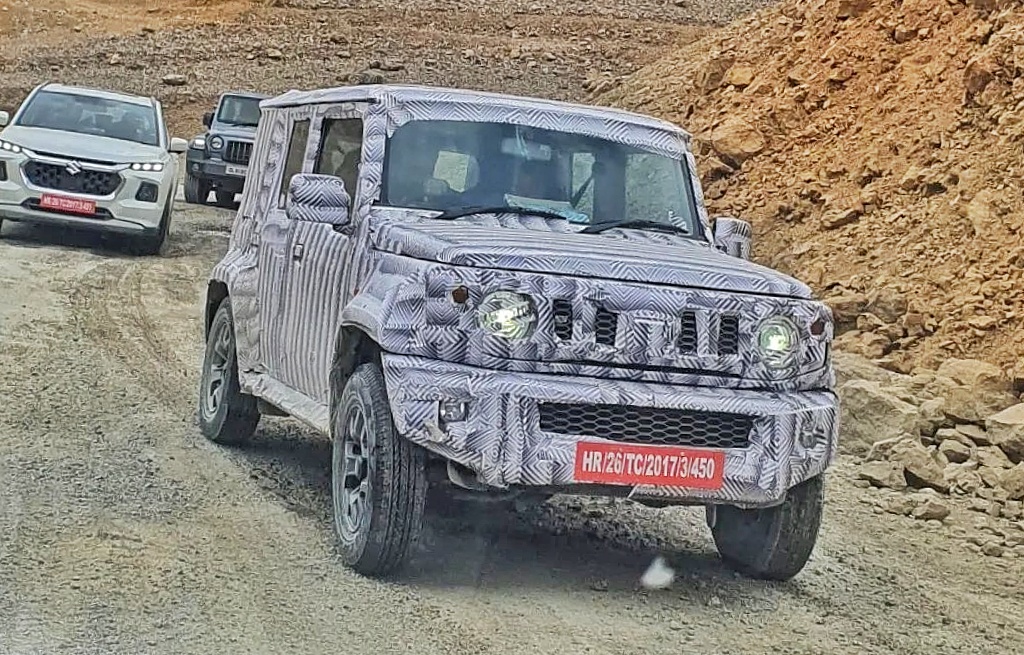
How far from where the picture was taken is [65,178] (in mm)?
16453

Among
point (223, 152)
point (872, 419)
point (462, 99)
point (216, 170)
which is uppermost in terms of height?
point (462, 99)

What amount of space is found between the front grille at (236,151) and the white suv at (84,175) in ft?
15.5

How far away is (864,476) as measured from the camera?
9.28 meters

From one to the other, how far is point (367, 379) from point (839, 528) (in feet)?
9.83

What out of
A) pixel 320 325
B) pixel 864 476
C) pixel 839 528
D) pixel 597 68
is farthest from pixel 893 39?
pixel 597 68

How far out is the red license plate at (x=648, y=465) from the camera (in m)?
5.78

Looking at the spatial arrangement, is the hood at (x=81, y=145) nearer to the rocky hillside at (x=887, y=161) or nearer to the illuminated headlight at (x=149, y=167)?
the illuminated headlight at (x=149, y=167)

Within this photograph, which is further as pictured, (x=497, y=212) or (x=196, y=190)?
(x=196, y=190)

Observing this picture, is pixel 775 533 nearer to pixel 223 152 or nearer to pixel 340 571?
pixel 340 571

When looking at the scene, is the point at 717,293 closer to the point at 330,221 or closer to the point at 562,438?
the point at 562,438

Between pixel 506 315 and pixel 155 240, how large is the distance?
11895mm

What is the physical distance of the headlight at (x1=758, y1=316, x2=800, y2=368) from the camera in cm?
612

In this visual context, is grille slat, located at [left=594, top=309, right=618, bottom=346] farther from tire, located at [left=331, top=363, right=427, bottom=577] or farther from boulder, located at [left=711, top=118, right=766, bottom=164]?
boulder, located at [left=711, top=118, right=766, bottom=164]

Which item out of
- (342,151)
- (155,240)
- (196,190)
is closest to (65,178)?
(155,240)
